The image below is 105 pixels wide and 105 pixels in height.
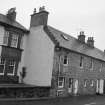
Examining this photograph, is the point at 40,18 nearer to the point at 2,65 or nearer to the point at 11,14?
the point at 11,14

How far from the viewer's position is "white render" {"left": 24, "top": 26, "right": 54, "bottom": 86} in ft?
63.0

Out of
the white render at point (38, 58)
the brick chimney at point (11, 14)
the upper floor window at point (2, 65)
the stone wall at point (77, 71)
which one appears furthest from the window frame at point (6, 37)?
the stone wall at point (77, 71)

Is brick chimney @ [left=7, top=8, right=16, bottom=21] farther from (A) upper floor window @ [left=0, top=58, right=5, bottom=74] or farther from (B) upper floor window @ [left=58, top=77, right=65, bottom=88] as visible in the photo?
(B) upper floor window @ [left=58, top=77, right=65, bottom=88]

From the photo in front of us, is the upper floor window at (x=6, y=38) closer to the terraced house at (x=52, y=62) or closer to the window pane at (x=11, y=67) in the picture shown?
the window pane at (x=11, y=67)

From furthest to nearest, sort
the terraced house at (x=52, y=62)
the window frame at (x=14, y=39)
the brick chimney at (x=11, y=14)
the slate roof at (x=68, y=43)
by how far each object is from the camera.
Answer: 1. the brick chimney at (x=11, y=14)
2. the slate roof at (x=68, y=43)
3. the window frame at (x=14, y=39)
4. the terraced house at (x=52, y=62)

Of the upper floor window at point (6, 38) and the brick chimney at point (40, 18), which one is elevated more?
the brick chimney at point (40, 18)

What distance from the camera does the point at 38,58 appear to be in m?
20.5

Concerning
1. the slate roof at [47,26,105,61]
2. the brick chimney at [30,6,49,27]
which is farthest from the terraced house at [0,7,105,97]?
the slate roof at [47,26,105,61]

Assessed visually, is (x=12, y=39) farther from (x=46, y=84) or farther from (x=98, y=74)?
(x=98, y=74)

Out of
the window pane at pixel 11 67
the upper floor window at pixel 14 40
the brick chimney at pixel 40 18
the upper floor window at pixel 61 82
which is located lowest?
the upper floor window at pixel 61 82

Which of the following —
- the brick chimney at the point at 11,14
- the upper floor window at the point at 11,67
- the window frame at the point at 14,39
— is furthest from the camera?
the brick chimney at the point at 11,14

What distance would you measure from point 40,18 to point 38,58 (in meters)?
5.37

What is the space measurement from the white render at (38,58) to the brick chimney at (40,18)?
717mm

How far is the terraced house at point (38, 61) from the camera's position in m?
18.5
